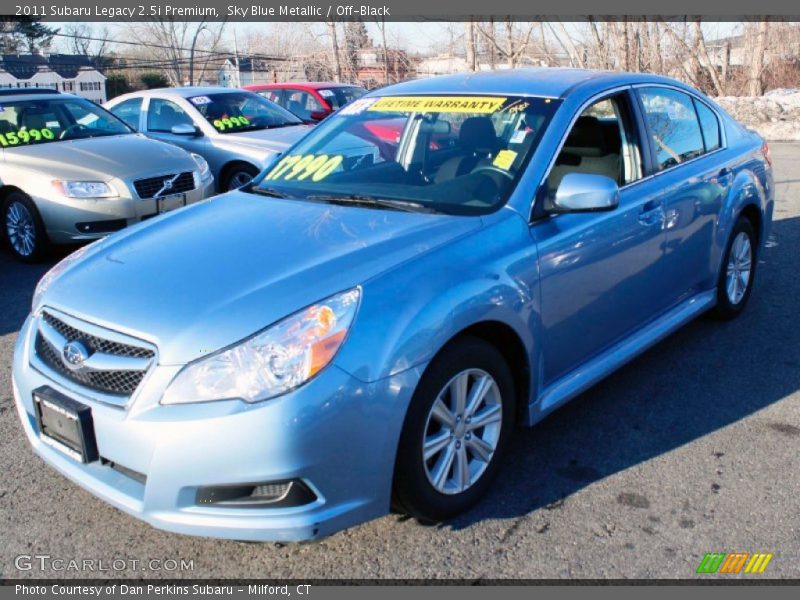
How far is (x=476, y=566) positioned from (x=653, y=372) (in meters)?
2.18

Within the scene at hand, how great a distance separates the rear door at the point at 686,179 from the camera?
433 cm

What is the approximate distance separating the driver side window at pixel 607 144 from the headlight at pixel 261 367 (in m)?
1.95

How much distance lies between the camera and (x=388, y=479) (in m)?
2.77

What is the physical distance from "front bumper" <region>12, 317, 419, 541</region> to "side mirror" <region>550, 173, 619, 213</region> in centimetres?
116

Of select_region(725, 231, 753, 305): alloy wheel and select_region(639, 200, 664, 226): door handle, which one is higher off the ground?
select_region(639, 200, 664, 226): door handle

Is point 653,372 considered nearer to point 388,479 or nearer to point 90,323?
point 388,479

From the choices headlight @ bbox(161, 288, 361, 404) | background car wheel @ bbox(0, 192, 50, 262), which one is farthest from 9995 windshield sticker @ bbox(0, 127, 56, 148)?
headlight @ bbox(161, 288, 361, 404)

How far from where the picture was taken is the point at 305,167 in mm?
4238

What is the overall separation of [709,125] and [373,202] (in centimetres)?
266

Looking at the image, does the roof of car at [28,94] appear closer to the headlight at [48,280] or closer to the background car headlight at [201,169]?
the background car headlight at [201,169]

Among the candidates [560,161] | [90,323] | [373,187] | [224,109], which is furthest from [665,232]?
[224,109]
